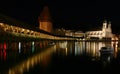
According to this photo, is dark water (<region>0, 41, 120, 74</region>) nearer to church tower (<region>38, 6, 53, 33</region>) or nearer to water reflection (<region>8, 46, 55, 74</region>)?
water reflection (<region>8, 46, 55, 74</region>)

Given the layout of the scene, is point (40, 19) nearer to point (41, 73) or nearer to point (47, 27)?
point (47, 27)

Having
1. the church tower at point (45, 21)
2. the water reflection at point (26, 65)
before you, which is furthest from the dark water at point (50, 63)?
the church tower at point (45, 21)

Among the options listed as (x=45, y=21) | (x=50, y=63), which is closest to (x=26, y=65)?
(x=50, y=63)

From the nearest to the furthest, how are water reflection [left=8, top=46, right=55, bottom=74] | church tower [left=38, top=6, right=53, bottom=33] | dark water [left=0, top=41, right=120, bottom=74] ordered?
1. water reflection [left=8, top=46, right=55, bottom=74]
2. dark water [left=0, top=41, right=120, bottom=74]
3. church tower [left=38, top=6, right=53, bottom=33]

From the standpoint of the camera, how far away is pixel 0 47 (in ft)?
140

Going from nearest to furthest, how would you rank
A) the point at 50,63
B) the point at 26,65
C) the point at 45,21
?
the point at 26,65 → the point at 50,63 → the point at 45,21

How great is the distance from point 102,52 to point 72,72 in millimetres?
29725

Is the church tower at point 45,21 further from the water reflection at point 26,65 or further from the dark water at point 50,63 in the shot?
the water reflection at point 26,65

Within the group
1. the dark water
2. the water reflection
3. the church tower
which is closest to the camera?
the water reflection

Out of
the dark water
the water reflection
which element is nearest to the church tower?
the dark water

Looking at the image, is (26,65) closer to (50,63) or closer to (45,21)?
(50,63)

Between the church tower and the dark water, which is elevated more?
the church tower

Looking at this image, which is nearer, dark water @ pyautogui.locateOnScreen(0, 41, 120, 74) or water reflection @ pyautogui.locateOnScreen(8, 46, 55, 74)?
water reflection @ pyautogui.locateOnScreen(8, 46, 55, 74)

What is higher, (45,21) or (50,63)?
(45,21)
